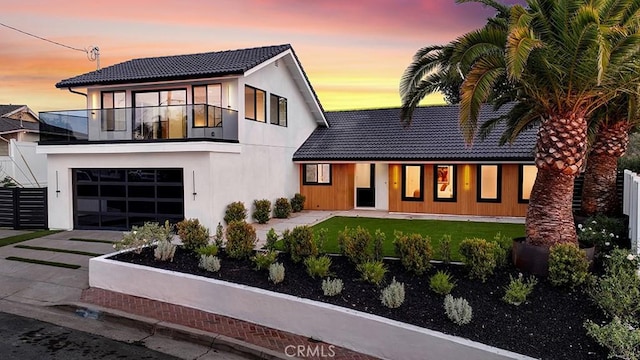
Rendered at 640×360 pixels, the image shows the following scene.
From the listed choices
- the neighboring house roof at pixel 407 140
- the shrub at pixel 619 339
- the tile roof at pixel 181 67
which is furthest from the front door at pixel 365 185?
the shrub at pixel 619 339

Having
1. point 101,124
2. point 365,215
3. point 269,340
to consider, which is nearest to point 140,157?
point 101,124

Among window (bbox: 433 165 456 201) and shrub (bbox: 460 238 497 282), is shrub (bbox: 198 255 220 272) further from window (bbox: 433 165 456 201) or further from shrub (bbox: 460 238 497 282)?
window (bbox: 433 165 456 201)

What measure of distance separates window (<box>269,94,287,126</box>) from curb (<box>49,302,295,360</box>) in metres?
12.1

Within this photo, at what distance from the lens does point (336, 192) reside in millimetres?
21281

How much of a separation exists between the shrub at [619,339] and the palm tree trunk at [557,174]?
2.86m

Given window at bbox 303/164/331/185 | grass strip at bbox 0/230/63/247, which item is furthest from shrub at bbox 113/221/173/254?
window at bbox 303/164/331/185

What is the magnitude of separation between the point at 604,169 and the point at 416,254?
7.34m

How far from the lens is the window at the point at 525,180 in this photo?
59.9ft

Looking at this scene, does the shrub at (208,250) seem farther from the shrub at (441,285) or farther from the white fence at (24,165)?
the white fence at (24,165)

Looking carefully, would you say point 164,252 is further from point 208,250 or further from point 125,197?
point 125,197

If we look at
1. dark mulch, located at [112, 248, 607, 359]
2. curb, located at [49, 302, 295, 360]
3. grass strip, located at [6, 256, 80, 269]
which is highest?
dark mulch, located at [112, 248, 607, 359]

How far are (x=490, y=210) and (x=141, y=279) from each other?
48.2 ft

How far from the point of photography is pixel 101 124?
53.3 feet

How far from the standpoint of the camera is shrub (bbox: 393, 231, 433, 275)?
8.45m
